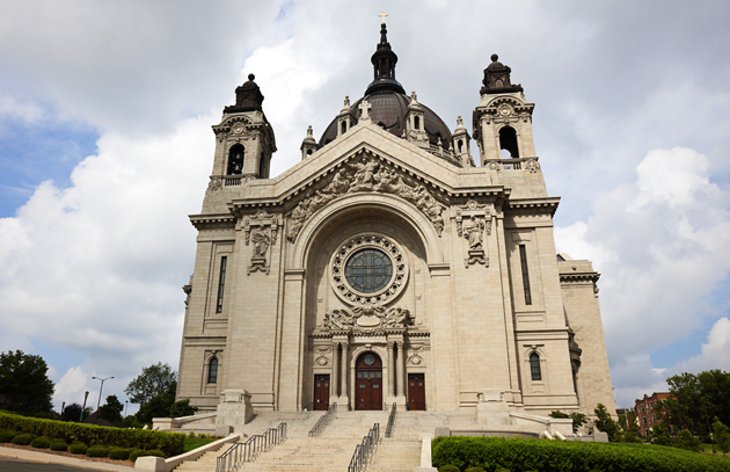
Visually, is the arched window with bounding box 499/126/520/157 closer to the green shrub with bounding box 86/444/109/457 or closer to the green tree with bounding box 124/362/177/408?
the green shrub with bounding box 86/444/109/457

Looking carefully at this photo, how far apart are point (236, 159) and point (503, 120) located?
20.0 meters

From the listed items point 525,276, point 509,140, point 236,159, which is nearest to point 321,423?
point 525,276

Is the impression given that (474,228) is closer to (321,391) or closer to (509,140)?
(509,140)

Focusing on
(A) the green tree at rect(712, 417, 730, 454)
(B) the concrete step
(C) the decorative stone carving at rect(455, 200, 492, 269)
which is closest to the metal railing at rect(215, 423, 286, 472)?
(B) the concrete step

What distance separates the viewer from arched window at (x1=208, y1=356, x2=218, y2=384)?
113 ft

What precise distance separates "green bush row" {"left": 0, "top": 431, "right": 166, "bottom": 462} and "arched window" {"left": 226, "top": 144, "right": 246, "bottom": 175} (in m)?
24.9

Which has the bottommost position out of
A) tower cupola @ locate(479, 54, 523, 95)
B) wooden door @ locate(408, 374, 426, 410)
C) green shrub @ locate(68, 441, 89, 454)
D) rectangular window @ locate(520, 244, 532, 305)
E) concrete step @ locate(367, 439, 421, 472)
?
concrete step @ locate(367, 439, 421, 472)

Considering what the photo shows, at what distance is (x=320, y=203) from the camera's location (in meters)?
35.2

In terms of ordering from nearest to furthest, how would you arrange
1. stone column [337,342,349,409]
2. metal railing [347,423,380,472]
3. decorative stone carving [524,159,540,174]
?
1. metal railing [347,423,380,472]
2. stone column [337,342,349,409]
3. decorative stone carving [524,159,540,174]

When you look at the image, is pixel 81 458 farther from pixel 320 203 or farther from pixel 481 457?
pixel 320 203

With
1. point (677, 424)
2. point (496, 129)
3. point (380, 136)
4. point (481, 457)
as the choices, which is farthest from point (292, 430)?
point (677, 424)

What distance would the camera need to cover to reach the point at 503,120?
39.6 m

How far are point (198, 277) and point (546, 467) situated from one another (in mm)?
26497

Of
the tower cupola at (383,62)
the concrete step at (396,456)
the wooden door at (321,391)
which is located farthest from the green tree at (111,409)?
the tower cupola at (383,62)
